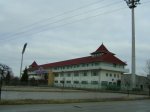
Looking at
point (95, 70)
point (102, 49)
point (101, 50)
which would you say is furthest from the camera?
point (102, 49)

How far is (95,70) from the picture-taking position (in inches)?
3807

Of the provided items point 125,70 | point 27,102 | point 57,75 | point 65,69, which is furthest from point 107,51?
point 27,102

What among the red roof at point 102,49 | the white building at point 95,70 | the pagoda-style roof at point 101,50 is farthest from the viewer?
the red roof at point 102,49

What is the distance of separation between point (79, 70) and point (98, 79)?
12.4 metres

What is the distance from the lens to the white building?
309ft

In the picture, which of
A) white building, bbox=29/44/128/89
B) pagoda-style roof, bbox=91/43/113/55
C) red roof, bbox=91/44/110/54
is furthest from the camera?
red roof, bbox=91/44/110/54

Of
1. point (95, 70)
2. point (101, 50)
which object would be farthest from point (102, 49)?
point (95, 70)

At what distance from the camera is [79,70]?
10438 centimetres

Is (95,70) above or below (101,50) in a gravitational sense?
below

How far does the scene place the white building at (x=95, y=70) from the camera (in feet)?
309

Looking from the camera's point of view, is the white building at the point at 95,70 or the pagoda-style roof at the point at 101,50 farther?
the pagoda-style roof at the point at 101,50

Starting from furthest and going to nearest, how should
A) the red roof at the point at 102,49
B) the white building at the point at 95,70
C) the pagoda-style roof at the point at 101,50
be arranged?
the red roof at the point at 102,49 → the pagoda-style roof at the point at 101,50 → the white building at the point at 95,70

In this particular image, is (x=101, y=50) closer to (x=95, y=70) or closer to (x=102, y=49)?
(x=102, y=49)

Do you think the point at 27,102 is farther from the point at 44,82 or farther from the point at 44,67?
the point at 44,67
